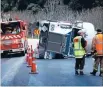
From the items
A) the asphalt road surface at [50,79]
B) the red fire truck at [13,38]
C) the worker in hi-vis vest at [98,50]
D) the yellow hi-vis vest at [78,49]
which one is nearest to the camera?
the asphalt road surface at [50,79]

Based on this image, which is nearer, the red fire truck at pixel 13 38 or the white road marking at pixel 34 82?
the white road marking at pixel 34 82

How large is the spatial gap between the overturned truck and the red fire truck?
221 centimetres

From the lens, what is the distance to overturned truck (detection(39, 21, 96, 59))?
31.7 m

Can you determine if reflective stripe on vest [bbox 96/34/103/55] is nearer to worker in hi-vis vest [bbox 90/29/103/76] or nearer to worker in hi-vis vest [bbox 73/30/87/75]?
worker in hi-vis vest [bbox 90/29/103/76]

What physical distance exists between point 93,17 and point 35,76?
45.5m

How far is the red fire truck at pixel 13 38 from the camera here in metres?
34.5

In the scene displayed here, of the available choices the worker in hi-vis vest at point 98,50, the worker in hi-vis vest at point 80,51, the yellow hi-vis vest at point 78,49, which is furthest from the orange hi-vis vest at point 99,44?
the yellow hi-vis vest at point 78,49

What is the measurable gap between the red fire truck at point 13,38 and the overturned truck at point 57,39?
221 cm

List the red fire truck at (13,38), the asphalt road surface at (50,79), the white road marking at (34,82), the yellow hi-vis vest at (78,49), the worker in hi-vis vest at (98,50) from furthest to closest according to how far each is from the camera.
→ the red fire truck at (13,38) < the yellow hi-vis vest at (78,49) < the worker in hi-vis vest at (98,50) < the asphalt road surface at (50,79) < the white road marking at (34,82)

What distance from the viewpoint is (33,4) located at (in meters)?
85.0

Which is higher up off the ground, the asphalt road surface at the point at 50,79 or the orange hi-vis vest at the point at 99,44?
the orange hi-vis vest at the point at 99,44

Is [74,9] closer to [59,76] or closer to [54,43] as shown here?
[54,43]

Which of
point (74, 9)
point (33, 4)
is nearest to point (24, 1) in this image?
point (33, 4)

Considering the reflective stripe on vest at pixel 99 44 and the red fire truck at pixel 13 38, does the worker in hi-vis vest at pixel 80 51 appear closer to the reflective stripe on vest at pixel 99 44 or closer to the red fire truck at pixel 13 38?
the reflective stripe on vest at pixel 99 44
